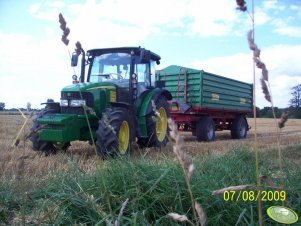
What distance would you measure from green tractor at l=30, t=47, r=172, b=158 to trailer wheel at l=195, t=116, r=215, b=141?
372 cm

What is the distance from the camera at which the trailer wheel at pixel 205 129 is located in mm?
12297

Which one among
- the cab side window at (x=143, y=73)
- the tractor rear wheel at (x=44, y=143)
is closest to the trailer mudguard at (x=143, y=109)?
the cab side window at (x=143, y=73)

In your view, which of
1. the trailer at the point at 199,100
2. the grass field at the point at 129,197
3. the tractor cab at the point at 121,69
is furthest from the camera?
the trailer at the point at 199,100

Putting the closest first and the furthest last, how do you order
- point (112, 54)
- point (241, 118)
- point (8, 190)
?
1. point (8, 190)
2. point (112, 54)
3. point (241, 118)

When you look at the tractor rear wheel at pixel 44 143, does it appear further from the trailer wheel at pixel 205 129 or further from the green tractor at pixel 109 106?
the trailer wheel at pixel 205 129

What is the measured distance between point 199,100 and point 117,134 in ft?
20.3

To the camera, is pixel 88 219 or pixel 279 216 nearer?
pixel 279 216

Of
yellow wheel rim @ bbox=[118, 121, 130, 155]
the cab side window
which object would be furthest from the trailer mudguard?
yellow wheel rim @ bbox=[118, 121, 130, 155]

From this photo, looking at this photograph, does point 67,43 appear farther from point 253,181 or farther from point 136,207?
point 253,181

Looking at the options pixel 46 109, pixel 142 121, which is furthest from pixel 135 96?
pixel 46 109

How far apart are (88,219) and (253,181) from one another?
134 cm

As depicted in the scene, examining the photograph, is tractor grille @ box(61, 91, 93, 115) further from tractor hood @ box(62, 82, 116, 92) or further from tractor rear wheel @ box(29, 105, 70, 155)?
tractor rear wheel @ box(29, 105, 70, 155)

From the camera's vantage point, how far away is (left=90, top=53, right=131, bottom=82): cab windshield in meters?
7.75

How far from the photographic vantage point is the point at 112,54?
7953 mm
